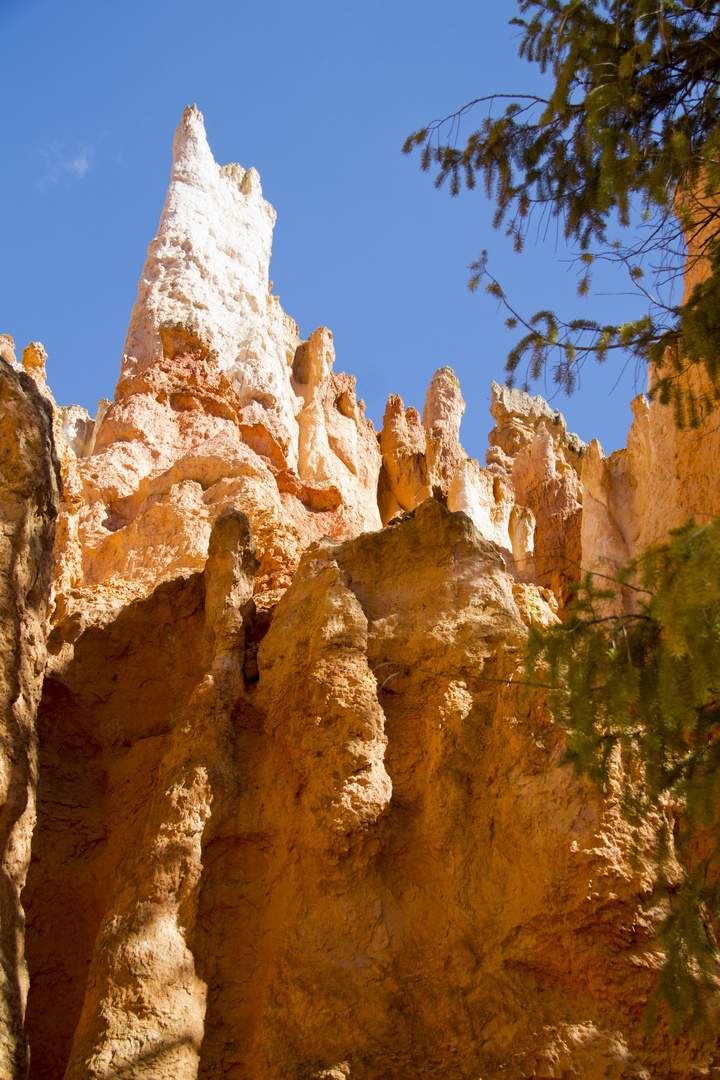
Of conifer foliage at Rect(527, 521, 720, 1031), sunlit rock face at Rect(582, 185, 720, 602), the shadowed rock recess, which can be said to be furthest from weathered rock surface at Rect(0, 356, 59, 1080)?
sunlit rock face at Rect(582, 185, 720, 602)

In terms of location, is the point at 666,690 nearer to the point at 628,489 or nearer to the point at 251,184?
the point at 628,489

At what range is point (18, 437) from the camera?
5922 millimetres

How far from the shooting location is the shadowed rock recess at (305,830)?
487 centimetres

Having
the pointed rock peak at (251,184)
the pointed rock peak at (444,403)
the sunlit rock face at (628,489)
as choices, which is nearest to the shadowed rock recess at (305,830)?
the sunlit rock face at (628,489)

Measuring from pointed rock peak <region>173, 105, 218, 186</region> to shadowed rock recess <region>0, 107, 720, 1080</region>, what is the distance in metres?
13.7

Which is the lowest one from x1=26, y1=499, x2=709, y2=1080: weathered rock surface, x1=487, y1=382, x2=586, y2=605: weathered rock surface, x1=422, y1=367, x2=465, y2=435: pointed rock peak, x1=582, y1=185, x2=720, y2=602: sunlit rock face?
x1=26, y1=499, x2=709, y2=1080: weathered rock surface

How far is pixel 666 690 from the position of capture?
12.0ft

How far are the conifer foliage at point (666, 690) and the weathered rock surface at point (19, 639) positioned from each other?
9.57 feet

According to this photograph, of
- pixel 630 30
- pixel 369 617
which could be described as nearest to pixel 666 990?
pixel 369 617

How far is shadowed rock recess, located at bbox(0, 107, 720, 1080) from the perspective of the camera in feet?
16.0

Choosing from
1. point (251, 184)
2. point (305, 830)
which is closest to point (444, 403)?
point (251, 184)

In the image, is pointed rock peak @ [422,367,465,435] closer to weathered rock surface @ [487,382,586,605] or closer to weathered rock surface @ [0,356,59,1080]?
weathered rock surface @ [487,382,586,605]

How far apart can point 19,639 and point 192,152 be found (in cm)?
1771

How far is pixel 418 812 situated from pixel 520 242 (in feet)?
13.7
